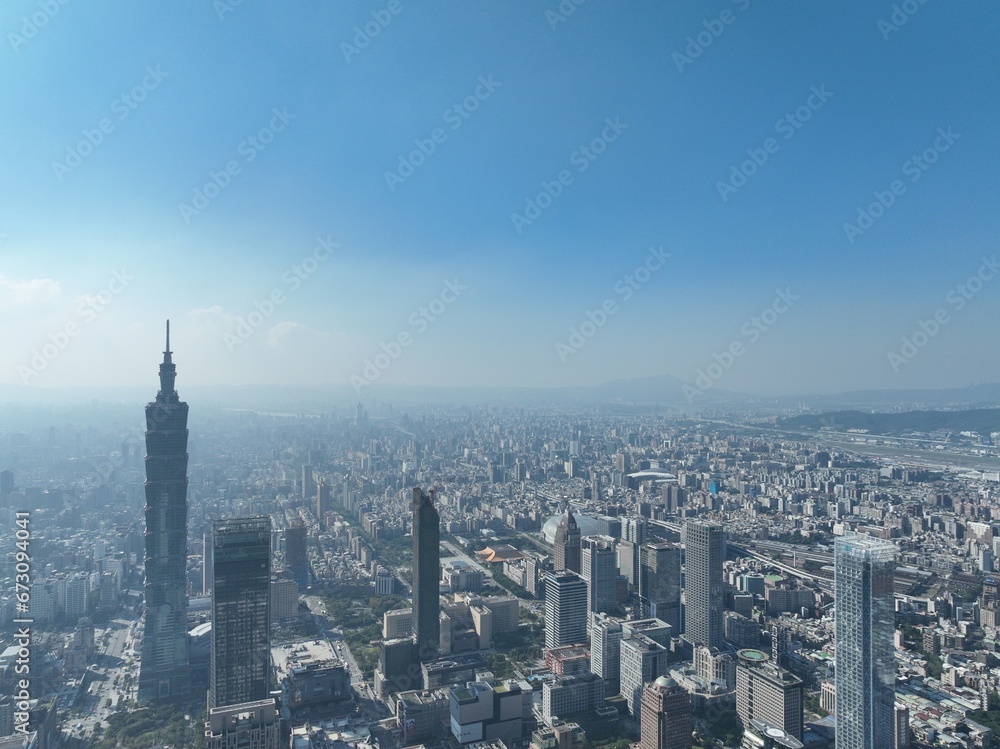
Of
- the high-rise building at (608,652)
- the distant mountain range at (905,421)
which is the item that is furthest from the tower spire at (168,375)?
the distant mountain range at (905,421)

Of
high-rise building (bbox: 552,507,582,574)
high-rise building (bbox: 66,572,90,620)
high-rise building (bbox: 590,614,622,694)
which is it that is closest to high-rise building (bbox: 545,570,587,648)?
high-rise building (bbox: 590,614,622,694)

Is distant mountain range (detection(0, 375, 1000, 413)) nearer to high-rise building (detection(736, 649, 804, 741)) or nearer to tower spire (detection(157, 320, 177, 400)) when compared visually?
tower spire (detection(157, 320, 177, 400))

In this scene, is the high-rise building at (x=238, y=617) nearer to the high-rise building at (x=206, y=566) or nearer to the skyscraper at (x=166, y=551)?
the skyscraper at (x=166, y=551)

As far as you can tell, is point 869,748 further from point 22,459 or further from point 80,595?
point 22,459

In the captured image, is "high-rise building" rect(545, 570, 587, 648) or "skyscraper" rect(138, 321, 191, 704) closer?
"skyscraper" rect(138, 321, 191, 704)

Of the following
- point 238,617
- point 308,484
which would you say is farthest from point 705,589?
point 308,484

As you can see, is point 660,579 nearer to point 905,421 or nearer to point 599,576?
point 599,576
